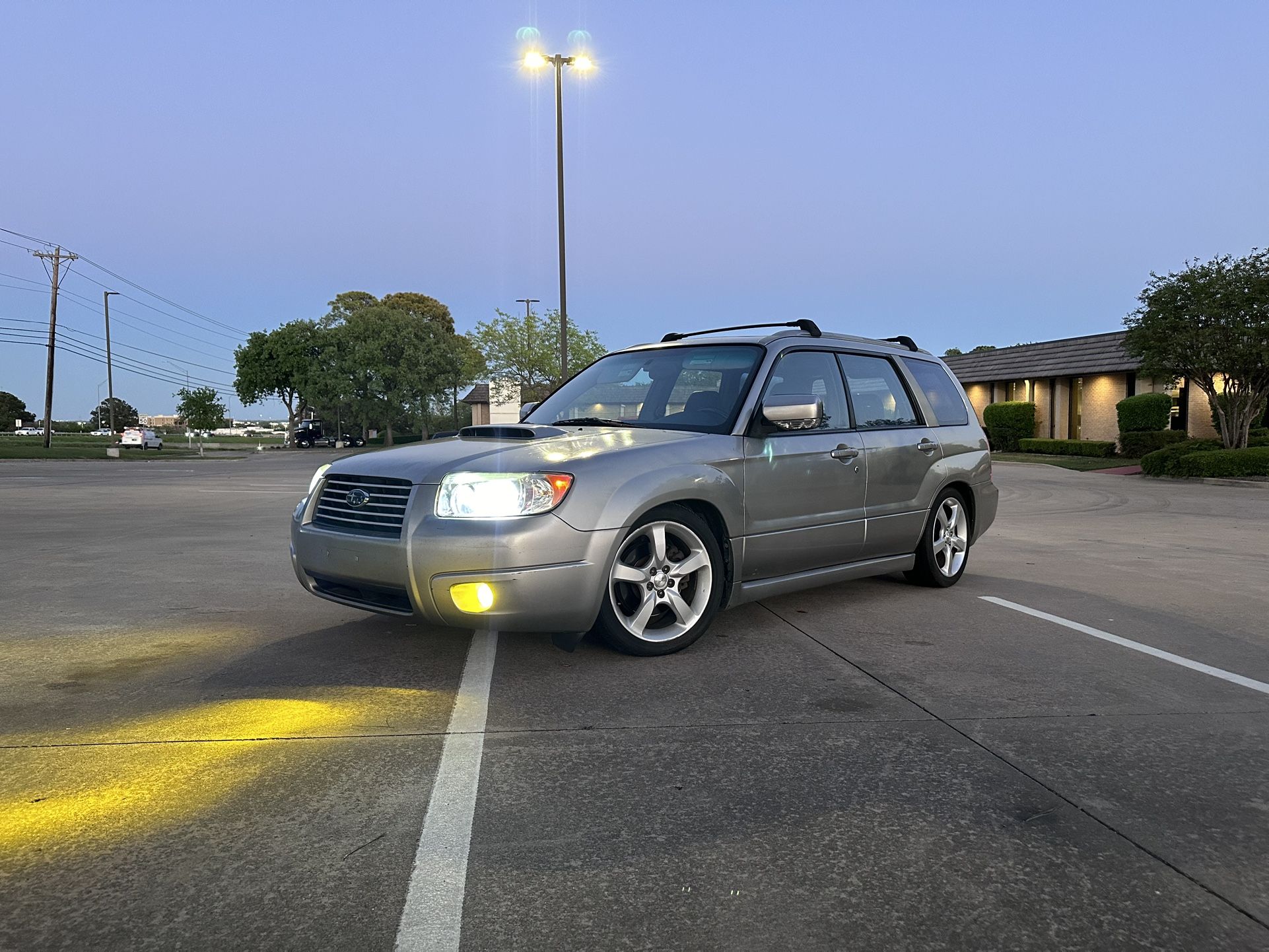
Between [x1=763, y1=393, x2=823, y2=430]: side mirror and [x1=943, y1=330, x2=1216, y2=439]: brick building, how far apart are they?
29.7m

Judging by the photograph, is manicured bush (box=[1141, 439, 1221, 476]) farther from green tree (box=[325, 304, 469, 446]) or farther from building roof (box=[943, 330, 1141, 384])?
green tree (box=[325, 304, 469, 446])

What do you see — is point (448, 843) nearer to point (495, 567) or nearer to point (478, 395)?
point (495, 567)

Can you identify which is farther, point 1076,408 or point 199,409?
point 199,409

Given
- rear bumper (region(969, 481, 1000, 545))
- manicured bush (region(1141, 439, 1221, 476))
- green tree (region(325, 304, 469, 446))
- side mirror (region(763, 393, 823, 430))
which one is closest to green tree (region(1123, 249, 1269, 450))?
manicured bush (region(1141, 439, 1221, 476))

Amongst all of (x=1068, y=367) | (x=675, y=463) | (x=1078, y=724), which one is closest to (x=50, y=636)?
(x=675, y=463)

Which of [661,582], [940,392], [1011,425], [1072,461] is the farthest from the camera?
[1011,425]

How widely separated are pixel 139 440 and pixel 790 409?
6475 cm

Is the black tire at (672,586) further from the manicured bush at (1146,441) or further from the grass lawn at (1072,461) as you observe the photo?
the manicured bush at (1146,441)

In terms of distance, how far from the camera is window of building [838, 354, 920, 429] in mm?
6398

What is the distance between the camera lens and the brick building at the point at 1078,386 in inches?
1368

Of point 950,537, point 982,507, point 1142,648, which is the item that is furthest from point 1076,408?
point 1142,648

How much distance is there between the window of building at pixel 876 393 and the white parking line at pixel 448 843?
333cm

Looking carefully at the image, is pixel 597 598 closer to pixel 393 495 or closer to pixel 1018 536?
pixel 393 495

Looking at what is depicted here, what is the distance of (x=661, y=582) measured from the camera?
16.5ft
